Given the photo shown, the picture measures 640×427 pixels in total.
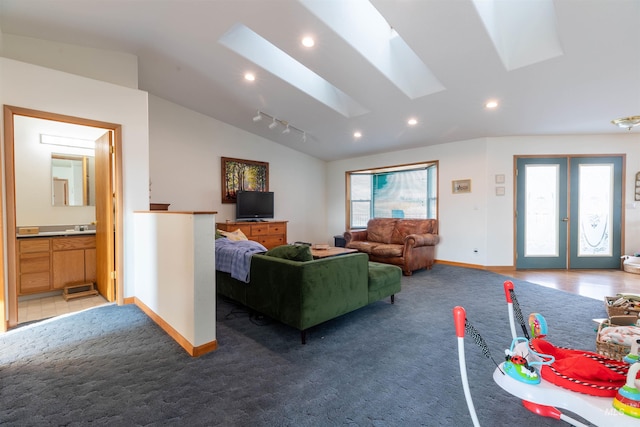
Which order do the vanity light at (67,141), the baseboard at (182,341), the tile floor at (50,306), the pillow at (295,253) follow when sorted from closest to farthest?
1. the baseboard at (182,341)
2. the pillow at (295,253)
3. the tile floor at (50,306)
4. the vanity light at (67,141)

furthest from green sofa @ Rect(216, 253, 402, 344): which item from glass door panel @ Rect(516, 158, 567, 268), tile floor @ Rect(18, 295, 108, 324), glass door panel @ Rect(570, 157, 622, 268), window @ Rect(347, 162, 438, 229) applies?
glass door panel @ Rect(570, 157, 622, 268)

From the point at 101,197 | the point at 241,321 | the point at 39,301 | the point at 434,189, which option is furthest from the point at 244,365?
the point at 434,189

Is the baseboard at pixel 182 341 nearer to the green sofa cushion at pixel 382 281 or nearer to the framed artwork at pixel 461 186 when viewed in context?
the green sofa cushion at pixel 382 281

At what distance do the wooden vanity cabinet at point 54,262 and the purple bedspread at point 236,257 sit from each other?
6.80 feet

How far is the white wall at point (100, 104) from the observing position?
268 centimetres

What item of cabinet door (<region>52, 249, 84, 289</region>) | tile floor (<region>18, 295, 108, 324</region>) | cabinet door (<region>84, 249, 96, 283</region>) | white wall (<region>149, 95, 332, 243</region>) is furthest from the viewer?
white wall (<region>149, 95, 332, 243</region>)

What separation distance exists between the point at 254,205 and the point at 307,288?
3828 millimetres

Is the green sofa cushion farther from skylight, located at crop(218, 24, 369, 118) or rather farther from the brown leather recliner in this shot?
skylight, located at crop(218, 24, 369, 118)

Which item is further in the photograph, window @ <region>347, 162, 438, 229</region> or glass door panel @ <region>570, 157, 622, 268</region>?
window @ <region>347, 162, 438, 229</region>

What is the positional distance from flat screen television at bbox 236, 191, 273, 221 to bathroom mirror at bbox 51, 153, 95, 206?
230 cm

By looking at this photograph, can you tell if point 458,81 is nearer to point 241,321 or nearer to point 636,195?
point 241,321

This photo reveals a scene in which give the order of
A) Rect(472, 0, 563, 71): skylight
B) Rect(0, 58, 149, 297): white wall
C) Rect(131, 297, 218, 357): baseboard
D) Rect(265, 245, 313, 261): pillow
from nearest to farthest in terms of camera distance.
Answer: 1. Rect(131, 297, 218, 357): baseboard
2. Rect(265, 245, 313, 261): pillow
3. Rect(0, 58, 149, 297): white wall
4. Rect(472, 0, 563, 71): skylight

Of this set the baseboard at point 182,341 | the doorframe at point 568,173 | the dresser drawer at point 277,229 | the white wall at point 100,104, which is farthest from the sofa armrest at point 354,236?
the baseboard at point 182,341

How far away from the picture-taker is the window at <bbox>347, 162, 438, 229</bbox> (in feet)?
21.6
